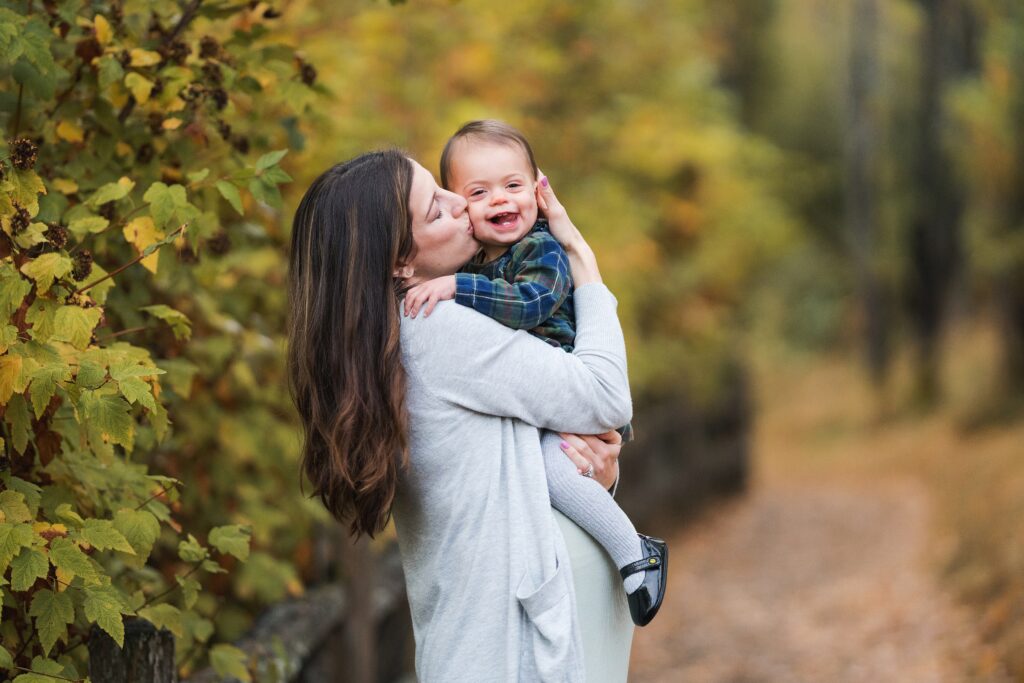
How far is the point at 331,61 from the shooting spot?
4328 millimetres

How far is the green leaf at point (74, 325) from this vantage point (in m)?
2.29

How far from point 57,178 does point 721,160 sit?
908 centimetres

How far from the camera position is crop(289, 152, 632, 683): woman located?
2311 mm

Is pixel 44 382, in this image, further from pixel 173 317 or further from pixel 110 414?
pixel 173 317

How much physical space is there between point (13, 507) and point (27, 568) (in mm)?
123

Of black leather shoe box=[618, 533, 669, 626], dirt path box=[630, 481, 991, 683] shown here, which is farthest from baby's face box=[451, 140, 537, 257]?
dirt path box=[630, 481, 991, 683]

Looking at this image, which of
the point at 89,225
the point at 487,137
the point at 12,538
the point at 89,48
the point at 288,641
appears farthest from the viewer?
the point at 288,641

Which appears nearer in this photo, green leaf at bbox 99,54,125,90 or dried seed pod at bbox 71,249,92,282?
dried seed pod at bbox 71,249,92,282

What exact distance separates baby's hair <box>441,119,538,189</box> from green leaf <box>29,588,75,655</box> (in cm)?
121

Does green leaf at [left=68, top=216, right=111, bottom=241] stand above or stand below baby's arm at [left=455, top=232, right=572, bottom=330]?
above

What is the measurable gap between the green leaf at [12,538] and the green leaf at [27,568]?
29 mm

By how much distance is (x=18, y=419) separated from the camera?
2.31 metres

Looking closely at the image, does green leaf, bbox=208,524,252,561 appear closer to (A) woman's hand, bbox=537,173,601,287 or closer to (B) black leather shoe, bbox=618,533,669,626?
(B) black leather shoe, bbox=618,533,669,626

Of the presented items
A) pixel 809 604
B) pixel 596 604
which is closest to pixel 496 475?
pixel 596 604
